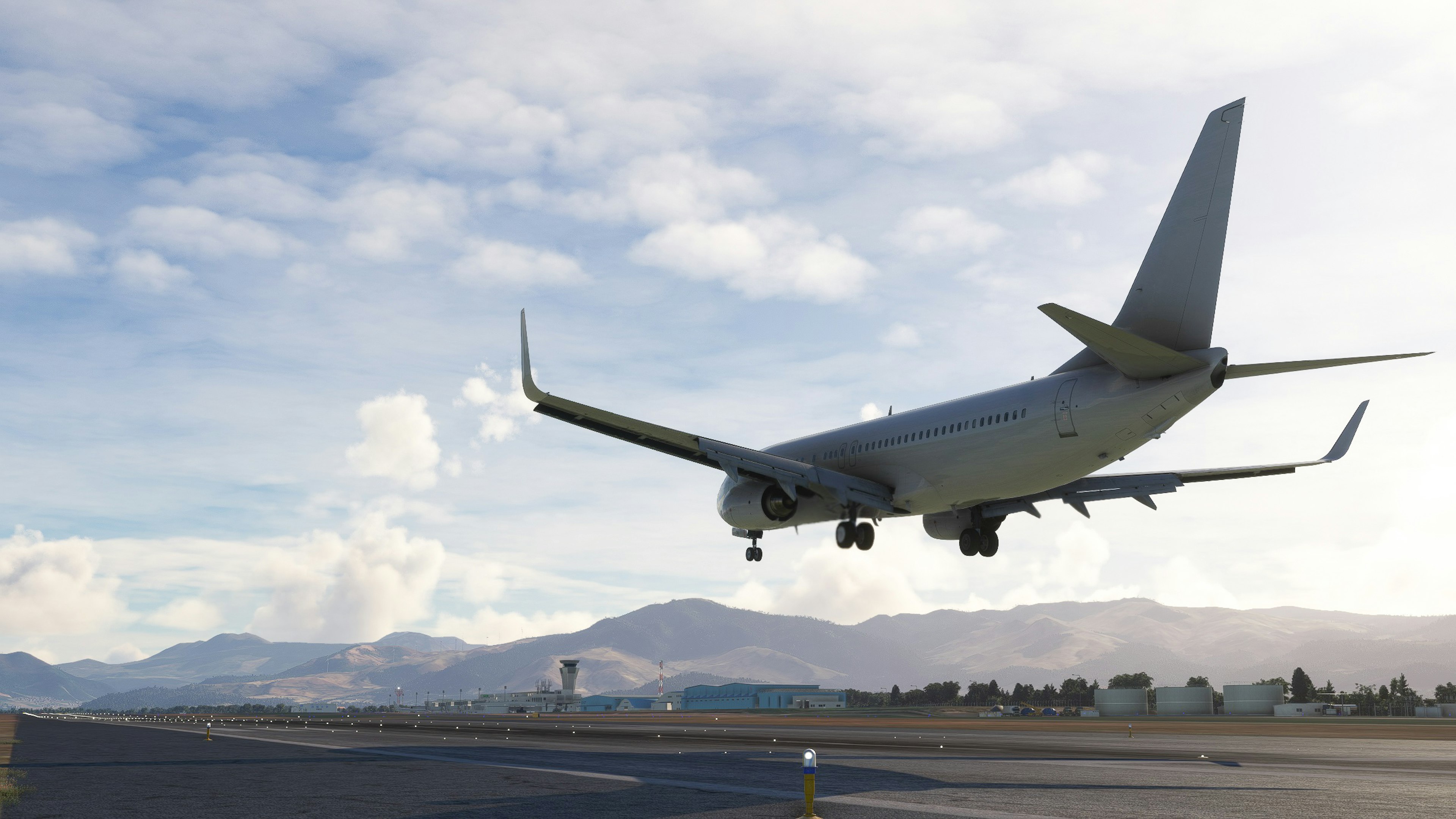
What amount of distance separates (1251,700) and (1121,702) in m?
12.2

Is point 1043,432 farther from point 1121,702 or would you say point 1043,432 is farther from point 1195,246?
point 1121,702

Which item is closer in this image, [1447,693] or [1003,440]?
[1003,440]

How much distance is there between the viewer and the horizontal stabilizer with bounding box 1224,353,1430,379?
27031 millimetres

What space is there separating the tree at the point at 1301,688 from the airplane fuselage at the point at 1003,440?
399ft

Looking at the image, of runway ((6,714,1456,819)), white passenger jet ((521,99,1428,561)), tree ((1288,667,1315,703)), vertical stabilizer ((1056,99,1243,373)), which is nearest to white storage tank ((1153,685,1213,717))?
tree ((1288,667,1315,703))

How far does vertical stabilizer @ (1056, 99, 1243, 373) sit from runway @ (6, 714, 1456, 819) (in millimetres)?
12572

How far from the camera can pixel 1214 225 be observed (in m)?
31.7

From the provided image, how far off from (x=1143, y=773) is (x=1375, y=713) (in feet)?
336

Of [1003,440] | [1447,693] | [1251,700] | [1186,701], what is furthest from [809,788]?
[1447,693]

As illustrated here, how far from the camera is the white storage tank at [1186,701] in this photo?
106250 millimetres

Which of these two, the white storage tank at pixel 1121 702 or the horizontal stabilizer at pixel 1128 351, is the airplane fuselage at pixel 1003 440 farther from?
the white storage tank at pixel 1121 702

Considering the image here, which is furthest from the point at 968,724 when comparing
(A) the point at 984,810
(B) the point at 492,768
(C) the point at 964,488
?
(A) the point at 984,810

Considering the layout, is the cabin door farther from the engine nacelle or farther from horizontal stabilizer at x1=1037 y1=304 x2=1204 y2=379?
the engine nacelle

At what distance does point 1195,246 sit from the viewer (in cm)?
3209
